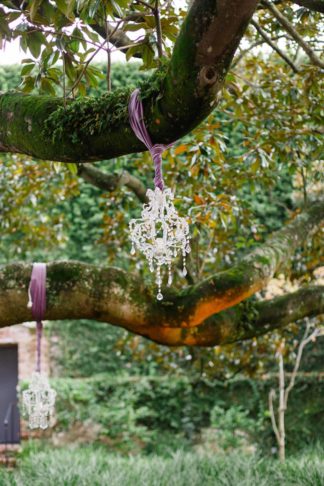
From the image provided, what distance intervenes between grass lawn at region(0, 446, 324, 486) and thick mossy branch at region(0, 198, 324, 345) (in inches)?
81.3

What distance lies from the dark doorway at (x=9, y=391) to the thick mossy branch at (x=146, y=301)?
6478 millimetres

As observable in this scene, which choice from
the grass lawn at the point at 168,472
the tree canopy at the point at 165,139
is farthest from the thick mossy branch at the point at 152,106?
the grass lawn at the point at 168,472

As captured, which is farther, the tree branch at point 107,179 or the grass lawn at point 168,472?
the grass lawn at point 168,472

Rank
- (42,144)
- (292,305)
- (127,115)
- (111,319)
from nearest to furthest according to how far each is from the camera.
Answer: (127,115) < (42,144) < (111,319) < (292,305)

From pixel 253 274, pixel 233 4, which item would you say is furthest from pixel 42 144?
pixel 253 274

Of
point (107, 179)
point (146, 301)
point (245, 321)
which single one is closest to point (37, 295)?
point (146, 301)

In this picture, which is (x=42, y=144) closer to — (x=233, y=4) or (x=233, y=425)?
(x=233, y=4)

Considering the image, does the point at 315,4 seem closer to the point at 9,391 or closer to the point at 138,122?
the point at 138,122

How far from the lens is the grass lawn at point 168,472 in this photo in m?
5.94

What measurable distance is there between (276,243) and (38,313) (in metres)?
1.71

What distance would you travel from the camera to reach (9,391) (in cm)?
1039

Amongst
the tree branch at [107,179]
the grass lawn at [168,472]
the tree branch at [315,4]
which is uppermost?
the tree branch at [107,179]

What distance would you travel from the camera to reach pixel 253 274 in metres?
4.12

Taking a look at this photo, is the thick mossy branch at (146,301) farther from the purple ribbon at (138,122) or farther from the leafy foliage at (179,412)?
the leafy foliage at (179,412)
